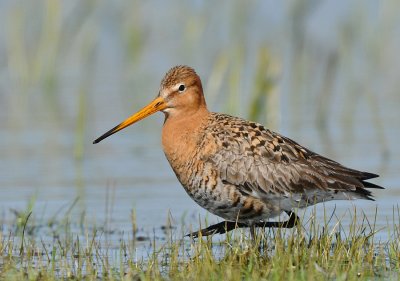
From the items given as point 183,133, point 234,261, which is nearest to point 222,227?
point 183,133

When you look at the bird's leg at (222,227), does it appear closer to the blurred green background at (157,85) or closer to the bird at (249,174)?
the bird at (249,174)

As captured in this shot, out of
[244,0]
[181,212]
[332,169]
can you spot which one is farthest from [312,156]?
[244,0]

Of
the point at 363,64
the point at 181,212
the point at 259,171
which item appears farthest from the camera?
the point at 363,64

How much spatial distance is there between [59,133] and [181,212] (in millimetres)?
4061

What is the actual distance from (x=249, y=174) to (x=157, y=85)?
8.09m

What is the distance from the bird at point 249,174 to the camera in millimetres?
8875

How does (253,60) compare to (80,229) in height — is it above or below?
above

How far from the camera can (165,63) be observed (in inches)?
731

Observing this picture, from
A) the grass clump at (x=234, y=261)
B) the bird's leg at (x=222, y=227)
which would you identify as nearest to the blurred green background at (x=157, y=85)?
the bird's leg at (x=222, y=227)

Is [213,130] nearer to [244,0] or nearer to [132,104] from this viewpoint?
[132,104]

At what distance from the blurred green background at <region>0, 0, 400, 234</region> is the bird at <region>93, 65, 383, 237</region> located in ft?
2.78

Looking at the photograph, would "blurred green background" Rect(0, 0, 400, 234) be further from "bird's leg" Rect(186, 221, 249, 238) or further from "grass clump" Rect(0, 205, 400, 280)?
"grass clump" Rect(0, 205, 400, 280)

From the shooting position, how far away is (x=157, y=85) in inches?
663

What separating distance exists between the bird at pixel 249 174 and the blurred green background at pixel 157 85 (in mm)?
847
